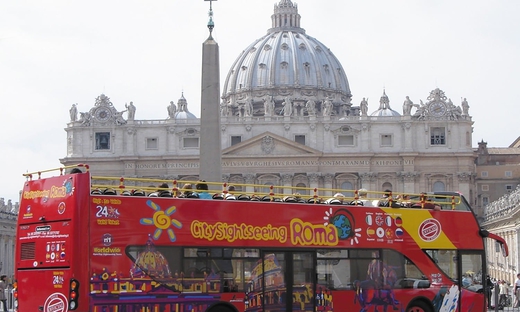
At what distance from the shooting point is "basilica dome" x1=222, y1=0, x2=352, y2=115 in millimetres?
121812

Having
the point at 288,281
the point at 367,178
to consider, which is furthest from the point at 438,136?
the point at 288,281

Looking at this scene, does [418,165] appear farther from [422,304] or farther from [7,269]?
[422,304]

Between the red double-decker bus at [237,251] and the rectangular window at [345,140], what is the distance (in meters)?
70.5

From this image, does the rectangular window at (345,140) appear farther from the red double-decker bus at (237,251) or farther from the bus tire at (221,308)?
the bus tire at (221,308)

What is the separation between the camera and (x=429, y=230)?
71.4 feet

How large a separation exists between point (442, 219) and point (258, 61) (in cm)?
10599

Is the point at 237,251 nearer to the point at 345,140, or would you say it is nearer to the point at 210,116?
the point at 210,116

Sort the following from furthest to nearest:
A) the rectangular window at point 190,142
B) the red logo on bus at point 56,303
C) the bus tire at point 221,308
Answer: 1. the rectangular window at point 190,142
2. the bus tire at point 221,308
3. the red logo on bus at point 56,303

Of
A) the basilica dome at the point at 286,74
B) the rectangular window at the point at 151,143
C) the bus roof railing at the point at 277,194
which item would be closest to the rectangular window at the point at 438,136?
the rectangular window at the point at 151,143

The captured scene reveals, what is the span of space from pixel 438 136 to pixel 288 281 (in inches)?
2969

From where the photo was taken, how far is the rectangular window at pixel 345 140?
93.5 meters

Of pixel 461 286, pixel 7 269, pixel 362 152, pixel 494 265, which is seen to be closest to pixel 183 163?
pixel 362 152

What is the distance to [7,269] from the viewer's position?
70250mm

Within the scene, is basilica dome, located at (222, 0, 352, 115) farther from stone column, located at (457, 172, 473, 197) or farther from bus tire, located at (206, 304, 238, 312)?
bus tire, located at (206, 304, 238, 312)
